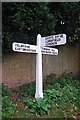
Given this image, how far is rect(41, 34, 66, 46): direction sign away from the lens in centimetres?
755

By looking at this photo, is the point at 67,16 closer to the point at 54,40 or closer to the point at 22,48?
the point at 54,40

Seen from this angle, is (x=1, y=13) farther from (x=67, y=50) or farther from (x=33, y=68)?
(x=67, y=50)

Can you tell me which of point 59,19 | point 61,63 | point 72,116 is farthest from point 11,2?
point 61,63

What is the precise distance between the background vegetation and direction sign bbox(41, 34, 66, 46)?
1.21m

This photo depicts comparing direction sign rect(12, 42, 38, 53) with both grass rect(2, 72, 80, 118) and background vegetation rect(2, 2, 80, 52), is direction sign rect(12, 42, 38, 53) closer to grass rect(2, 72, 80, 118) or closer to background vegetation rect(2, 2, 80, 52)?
background vegetation rect(2, 2, 80, 52)

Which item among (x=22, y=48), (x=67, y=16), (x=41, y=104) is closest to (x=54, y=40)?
(x=22, y=48)

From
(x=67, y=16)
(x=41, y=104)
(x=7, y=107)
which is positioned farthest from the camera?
(x=67, y=16)

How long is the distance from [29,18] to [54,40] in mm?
1615

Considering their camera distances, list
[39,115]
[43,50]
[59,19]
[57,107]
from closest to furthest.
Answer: [39,115]
[57,107]
[43,50]
[59,19]

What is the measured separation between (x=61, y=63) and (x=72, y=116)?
594 cm

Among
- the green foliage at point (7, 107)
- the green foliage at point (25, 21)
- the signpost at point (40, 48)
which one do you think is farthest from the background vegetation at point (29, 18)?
the green foliage at point (7, 107)

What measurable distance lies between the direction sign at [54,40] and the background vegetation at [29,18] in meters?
1.21

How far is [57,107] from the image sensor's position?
753cm

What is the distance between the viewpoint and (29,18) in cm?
883
